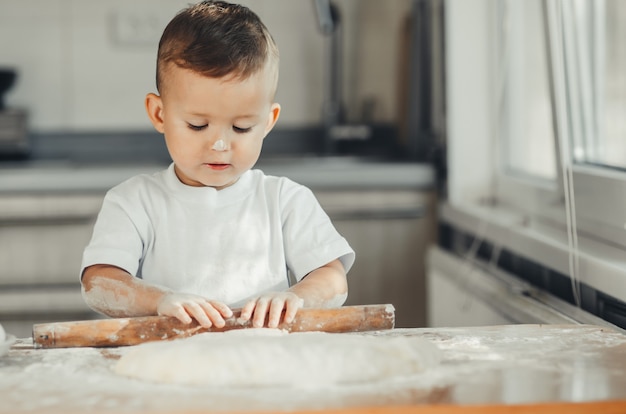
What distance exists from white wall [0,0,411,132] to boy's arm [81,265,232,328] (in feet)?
5.58

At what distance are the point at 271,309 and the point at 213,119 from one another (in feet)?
0.92

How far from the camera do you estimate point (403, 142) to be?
2.75 meters

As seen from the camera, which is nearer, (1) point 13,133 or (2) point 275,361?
(2) point 275,361

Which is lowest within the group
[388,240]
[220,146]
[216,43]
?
[388,240]

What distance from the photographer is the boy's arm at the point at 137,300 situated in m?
1.06

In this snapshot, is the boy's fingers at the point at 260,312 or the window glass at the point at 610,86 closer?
the boy's fingers at the point at 260,312

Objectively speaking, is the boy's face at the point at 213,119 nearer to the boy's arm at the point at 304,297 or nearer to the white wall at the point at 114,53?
the boy's arm at the point at 304,297

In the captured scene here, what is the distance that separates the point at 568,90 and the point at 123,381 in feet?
3.85

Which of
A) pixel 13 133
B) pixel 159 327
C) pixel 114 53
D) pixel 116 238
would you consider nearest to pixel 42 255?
pixel 13 133

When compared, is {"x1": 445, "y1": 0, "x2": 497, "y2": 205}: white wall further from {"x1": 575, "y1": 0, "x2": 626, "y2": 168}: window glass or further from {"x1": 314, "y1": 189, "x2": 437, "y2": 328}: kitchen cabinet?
{"x1": 575, "y1": 0, "x2": 626, "y2": 168}: window glass

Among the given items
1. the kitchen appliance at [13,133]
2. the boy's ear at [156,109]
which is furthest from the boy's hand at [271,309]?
the kitchen appliance at [13,133]

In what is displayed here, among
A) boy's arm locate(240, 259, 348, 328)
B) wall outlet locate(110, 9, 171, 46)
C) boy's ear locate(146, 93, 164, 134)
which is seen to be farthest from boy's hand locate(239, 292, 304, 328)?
wall outlet locate(110, 9, 171, 46)

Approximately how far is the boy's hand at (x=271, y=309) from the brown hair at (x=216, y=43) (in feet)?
1.01

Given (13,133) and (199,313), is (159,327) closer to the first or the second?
(199,313)
